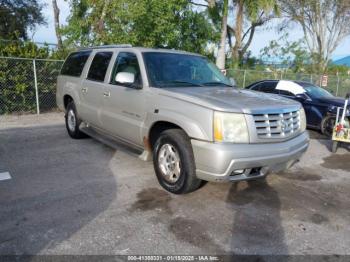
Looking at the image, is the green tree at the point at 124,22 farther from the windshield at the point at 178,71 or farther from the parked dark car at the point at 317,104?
the windshield at the point at 178,71

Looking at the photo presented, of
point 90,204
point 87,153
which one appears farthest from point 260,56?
point 90,204

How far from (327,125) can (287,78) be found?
10.9 metres

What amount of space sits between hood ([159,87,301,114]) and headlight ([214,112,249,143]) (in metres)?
0.07

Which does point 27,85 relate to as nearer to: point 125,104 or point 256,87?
point 125,104

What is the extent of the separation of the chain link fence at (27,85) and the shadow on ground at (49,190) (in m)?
3.22

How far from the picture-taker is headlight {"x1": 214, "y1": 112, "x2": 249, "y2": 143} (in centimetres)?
357

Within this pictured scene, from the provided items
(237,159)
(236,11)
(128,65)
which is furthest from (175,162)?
(236,11)

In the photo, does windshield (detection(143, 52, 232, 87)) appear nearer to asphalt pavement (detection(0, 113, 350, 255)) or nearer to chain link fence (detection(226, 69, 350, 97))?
asphalt pavement (detection(0, 113, 350, 255))

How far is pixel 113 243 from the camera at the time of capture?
121 inches

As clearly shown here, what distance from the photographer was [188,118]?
382cm

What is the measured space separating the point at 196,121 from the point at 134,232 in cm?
140

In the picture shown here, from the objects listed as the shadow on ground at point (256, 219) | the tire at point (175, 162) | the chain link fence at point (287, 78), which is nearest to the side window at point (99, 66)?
the tire at point (175, 162)

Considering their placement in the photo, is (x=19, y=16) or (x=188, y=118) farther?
(x=19, y=16)

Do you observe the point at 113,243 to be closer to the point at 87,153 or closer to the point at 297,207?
the point at 297,207
